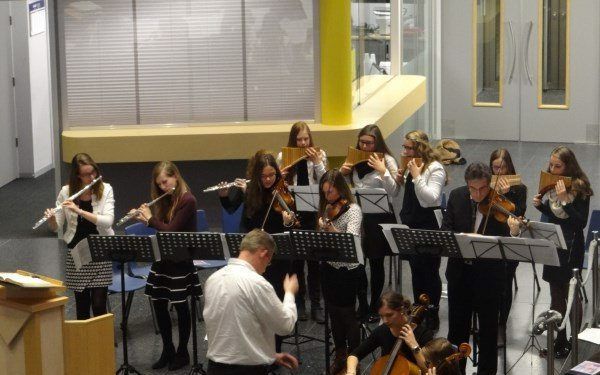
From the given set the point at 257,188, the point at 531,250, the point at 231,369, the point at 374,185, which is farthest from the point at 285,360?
the point at 374,185

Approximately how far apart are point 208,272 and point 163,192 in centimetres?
259

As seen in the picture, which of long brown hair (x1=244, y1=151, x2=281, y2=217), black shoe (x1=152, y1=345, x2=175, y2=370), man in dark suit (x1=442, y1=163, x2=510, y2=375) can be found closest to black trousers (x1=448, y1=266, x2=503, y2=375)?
man in dark suit (x1=442, y1=163, x2=510, y2=375)

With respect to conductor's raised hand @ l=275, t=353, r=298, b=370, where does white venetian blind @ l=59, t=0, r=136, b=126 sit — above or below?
above

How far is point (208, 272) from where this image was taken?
10750 millimetres

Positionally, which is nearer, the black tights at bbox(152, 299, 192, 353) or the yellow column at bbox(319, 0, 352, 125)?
the black tights at bbox(152, 299, 192, 353)

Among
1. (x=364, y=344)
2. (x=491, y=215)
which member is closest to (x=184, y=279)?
(x=364, y=344)

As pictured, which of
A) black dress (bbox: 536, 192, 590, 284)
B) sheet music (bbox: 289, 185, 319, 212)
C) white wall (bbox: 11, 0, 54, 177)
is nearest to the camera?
black dress (bbox: 536, 192, 590, 284)

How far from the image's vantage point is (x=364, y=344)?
7016mm

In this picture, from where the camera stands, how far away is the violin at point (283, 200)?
843 cm

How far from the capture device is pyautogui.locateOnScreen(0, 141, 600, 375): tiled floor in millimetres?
8516

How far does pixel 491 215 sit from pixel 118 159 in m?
4.69

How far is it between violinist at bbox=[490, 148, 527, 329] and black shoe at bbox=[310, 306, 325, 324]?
170cm

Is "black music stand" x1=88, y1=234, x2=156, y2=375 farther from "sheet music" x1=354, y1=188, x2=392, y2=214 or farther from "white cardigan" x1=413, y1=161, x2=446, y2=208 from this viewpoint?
"white cardigan" x1=413, y1=161, x2=446, y2=208

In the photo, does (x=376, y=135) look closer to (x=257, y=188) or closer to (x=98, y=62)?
(x=257, y=188)
